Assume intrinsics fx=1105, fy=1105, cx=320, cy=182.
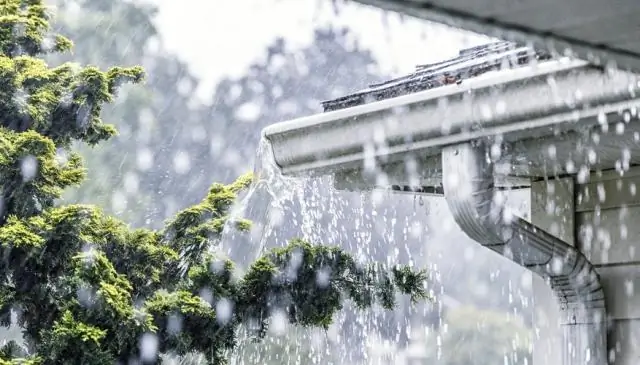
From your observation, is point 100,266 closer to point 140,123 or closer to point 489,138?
point 489,138

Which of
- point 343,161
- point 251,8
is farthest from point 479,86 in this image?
point 251,8

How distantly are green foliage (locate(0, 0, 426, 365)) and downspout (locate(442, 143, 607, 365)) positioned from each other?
3.94 meters

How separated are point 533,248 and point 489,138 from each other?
53 cm

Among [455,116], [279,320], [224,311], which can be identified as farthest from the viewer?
[279,320]

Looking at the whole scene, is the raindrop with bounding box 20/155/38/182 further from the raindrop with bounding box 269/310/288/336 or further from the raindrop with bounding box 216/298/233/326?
the raindrop with bounding box 269/310/288/336

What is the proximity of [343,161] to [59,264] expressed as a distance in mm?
4450

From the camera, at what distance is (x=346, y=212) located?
64.2 feet

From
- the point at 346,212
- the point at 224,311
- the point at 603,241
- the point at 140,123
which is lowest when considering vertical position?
the point at 603,241

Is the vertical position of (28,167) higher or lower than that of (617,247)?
higher

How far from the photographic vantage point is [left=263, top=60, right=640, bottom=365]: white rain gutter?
331cm

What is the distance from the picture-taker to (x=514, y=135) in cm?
357

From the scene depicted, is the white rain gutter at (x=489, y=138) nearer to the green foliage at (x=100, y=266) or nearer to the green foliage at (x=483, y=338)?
the green foliage at (x=100, y=266)

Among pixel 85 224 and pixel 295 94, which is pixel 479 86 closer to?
pixel 85 224

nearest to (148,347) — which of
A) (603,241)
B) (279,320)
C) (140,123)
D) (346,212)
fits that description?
(279,320)
